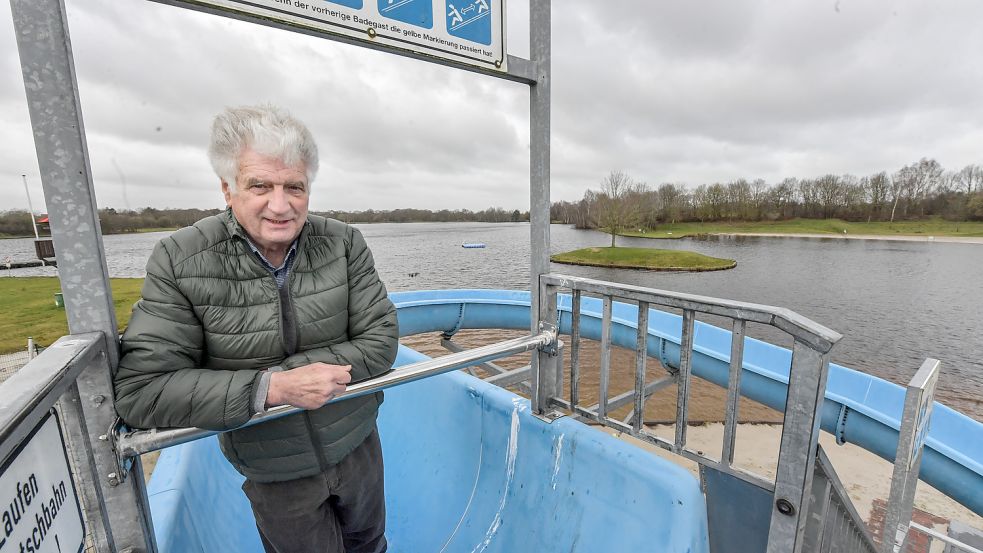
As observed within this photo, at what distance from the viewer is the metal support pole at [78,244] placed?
979mm

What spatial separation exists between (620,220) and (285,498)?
57.2 metres

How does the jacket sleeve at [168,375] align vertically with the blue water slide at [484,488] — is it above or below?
above

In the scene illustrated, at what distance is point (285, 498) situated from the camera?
1494mm

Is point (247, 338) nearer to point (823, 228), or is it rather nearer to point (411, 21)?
point (411, 21)

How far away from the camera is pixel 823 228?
262 ft

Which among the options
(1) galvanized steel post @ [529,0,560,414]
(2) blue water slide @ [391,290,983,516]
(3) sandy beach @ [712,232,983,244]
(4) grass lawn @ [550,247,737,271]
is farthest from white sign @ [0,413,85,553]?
(3) sandy beach @ [712,232,983,244]

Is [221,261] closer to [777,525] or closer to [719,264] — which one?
[777,525]

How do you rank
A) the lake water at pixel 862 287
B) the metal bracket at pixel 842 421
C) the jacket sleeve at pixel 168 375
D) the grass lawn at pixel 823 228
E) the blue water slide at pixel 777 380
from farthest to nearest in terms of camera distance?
the grass lawn at pixel 823 228 → the lake water at pixel 862 287 → the metal bracket at pixel 842 421 → the blue water slide at pixel 777 380 → the jacket sleeve at pixel 168 375

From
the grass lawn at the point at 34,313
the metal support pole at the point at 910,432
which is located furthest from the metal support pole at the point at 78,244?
the grass lawn at the point at 34,313

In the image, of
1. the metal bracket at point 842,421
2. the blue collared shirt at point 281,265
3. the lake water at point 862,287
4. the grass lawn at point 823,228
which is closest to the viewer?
the blue collared shirt at point 281,265

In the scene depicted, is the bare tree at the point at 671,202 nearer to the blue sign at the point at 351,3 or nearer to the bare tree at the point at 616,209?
the bare tree at the point at 616,209

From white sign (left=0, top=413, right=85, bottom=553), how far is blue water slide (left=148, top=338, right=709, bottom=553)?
2.71 feet

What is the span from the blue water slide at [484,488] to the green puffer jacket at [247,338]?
0.72 meters

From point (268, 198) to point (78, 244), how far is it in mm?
461
